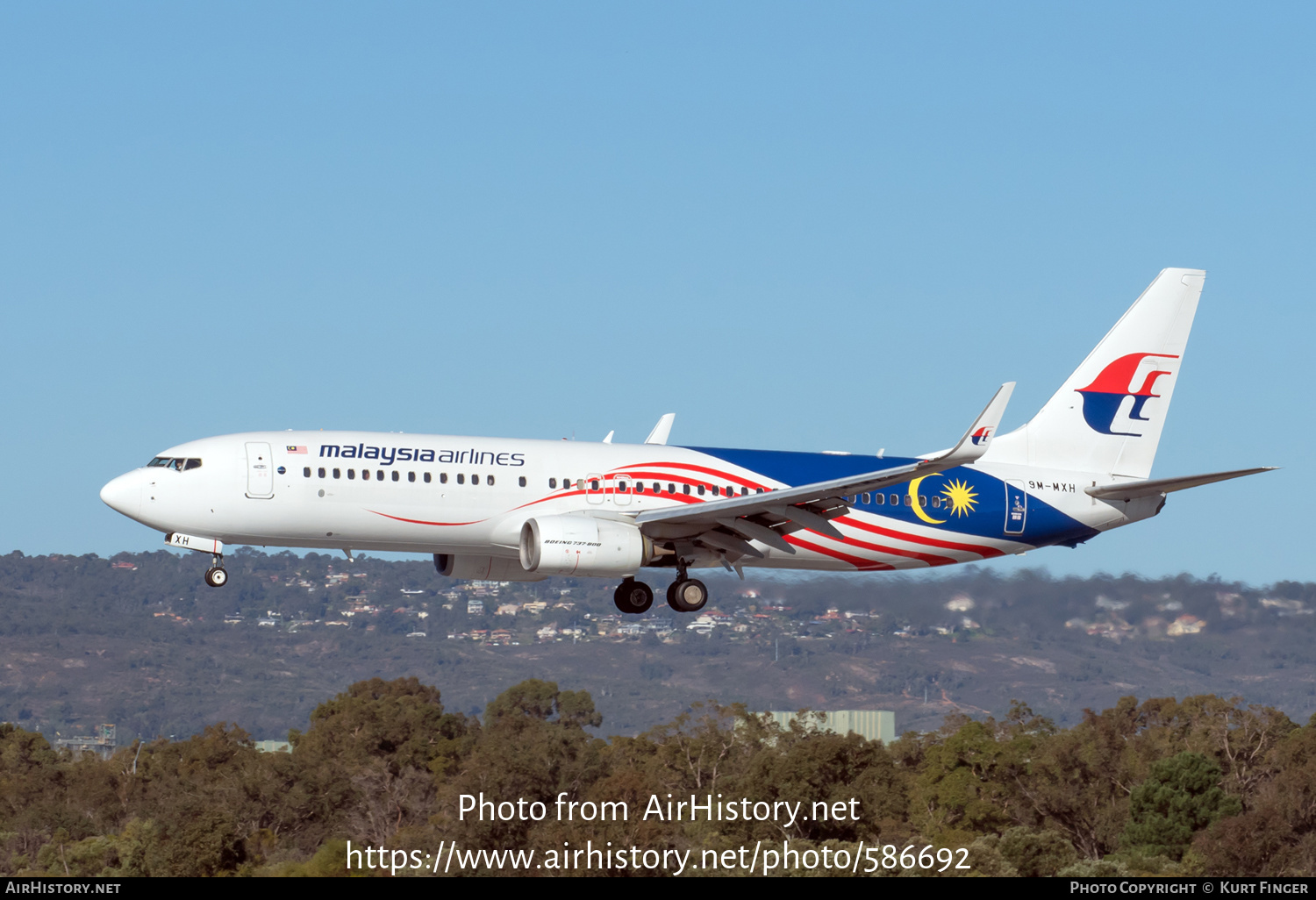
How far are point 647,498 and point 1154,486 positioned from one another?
13.5 m

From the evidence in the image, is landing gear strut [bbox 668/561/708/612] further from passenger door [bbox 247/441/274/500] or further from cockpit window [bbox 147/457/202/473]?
cockpit window [bbox 147/457/202/473]

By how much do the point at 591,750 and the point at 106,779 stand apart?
40000 millimetres

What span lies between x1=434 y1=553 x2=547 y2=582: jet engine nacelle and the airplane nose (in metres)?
7.53

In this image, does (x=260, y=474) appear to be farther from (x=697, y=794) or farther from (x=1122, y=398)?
(x=697, y=794)

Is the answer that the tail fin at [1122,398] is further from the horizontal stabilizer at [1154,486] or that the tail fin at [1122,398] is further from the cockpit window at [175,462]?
the cockpit window at [175,462]

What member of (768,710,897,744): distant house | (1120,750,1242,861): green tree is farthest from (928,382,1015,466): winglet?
(768,710,897,744): distant house

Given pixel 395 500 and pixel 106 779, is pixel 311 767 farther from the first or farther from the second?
pixel 395 500

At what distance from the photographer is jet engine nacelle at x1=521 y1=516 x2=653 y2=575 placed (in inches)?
1528

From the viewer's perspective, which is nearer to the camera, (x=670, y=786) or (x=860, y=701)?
(x=670, y=786)

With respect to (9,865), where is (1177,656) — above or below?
above

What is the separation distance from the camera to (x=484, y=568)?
140 ft

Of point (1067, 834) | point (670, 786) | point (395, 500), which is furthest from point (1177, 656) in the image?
point (395, 500)
